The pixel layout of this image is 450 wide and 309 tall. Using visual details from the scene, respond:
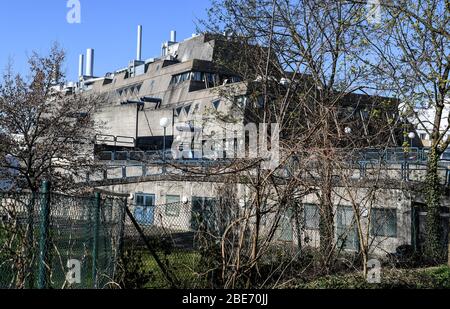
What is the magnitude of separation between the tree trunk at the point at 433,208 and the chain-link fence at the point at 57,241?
12842mm

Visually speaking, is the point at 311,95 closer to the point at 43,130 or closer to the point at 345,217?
the point at 345,217

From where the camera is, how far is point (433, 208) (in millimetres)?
20062

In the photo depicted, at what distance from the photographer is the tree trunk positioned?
1925 cm

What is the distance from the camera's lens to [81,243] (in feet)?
29.4

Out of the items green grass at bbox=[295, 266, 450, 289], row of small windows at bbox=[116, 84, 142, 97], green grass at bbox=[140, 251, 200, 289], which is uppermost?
row of small windows at bbox=[116, 84, 142, 97]

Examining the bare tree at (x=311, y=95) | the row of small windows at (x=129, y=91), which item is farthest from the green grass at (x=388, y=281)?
the row of small windows at (x=129, y=91)

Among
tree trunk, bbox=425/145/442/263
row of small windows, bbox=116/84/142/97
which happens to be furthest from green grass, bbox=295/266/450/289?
row of small windows, bbox=116/84/142/97

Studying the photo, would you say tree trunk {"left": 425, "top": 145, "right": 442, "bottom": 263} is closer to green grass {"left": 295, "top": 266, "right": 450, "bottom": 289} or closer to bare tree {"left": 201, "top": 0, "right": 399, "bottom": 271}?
bare tree {"left": 201, "top": 0, "right": 399, "bottom": 271}

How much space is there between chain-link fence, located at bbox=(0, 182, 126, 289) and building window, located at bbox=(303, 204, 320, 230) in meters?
4.65

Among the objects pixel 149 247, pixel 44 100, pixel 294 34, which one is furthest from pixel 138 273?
pixel 44 100

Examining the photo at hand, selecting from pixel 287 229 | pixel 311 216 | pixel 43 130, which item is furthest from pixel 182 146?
pixel 287 229

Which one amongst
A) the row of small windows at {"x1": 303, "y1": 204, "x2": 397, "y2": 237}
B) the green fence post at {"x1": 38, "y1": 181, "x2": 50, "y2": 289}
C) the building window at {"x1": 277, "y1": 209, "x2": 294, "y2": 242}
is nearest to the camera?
the green fence post at {"x1": 38, "y1": 181, "x2": 50, "y2": 289}

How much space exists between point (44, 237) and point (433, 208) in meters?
15.9
